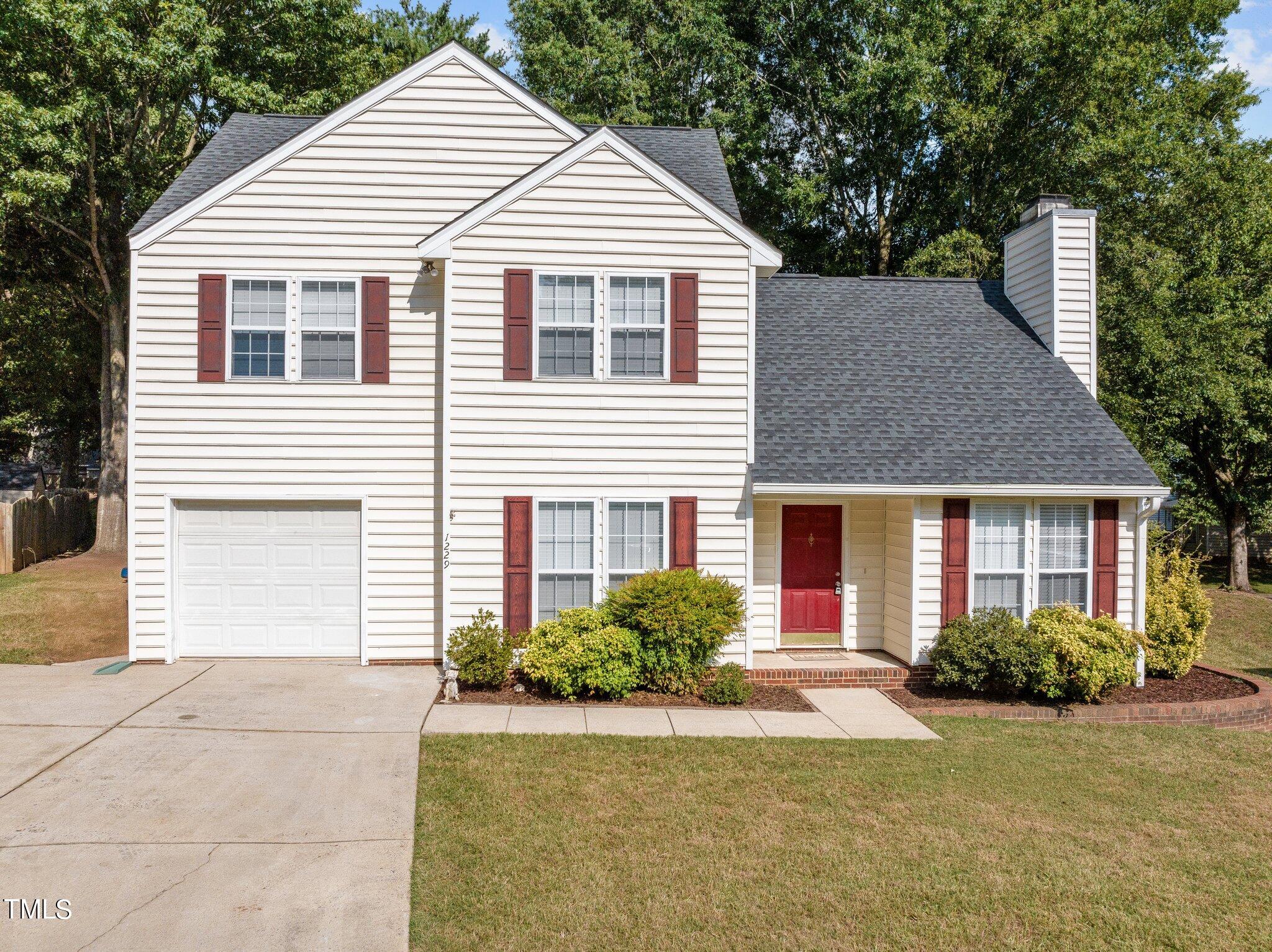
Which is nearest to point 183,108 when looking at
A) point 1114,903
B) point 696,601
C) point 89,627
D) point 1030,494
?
point 89,627

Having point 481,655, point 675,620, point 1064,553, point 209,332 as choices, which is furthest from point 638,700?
point 209,332

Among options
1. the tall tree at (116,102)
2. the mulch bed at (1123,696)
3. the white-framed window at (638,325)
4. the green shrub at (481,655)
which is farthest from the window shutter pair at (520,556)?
the tall tree at (116,102)

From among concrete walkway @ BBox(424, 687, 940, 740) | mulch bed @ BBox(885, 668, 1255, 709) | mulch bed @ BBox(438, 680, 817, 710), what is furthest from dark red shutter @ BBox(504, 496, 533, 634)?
mulch bed @ BBox(885, 668, 1255, 709)

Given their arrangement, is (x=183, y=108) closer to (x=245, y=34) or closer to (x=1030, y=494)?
(x=245, y=34)

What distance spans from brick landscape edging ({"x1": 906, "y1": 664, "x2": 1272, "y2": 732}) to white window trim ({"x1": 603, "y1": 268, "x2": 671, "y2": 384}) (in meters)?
5.28

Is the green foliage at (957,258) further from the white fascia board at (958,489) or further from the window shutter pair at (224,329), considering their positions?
the window shutter pair at (224,329)

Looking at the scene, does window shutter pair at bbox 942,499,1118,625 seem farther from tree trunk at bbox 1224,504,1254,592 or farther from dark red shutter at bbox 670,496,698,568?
tree trunk at bbox 1224,504,1254,592

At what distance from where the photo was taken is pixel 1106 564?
36.3ft

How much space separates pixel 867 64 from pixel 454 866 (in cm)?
2337

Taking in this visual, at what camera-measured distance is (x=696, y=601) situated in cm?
983

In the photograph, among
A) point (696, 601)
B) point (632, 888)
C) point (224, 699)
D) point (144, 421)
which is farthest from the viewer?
point (144, 421)

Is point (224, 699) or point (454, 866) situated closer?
point (454, 866)

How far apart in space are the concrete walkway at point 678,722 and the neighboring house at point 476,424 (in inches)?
56.8

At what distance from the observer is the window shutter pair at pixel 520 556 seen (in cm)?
1044
